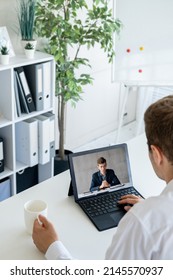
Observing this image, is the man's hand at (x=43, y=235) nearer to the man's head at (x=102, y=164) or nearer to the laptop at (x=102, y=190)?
the laptop at (x=102, y=190)

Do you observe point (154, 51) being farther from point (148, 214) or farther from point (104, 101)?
point (148, 214)

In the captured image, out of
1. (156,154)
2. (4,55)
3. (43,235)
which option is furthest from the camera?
(4,55)

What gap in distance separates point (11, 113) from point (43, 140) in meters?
0.34

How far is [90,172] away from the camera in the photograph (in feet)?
5.59

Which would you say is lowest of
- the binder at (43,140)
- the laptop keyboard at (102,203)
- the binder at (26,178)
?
the binder at (26,178)

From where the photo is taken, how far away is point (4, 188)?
281 centimetres

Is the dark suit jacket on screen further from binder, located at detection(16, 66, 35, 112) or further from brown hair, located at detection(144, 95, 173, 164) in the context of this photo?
binder, located at detection(16, 66, 35, 112)

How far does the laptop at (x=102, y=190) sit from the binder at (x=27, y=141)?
115 centimetres

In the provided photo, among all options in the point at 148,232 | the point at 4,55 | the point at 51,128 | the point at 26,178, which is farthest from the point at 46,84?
the point at 148,232

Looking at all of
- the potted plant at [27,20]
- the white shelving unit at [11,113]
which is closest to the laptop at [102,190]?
the white shelving unit at [11,113]

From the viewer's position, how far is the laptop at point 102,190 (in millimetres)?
1655

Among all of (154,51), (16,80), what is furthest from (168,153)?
(154,51)

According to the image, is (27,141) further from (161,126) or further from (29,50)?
(161,126)

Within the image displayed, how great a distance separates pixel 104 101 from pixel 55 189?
7.87ft
